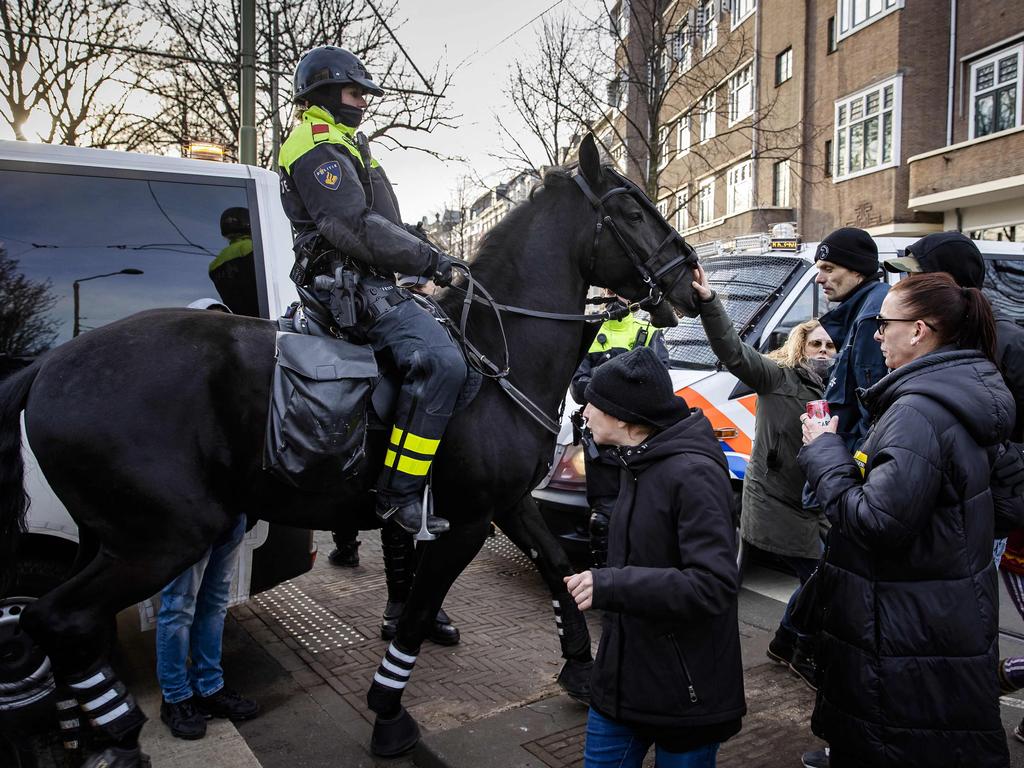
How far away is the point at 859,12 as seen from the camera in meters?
22.7

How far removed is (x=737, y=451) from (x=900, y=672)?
3294 mm

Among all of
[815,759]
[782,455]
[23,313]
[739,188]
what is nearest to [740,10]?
[739,188]

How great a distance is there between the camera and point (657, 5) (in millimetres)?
16938

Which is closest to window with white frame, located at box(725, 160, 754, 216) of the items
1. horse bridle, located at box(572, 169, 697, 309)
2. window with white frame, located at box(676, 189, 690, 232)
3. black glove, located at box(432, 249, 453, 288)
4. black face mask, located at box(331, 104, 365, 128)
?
window with white frame, located at box(676, 189, 690, 232)

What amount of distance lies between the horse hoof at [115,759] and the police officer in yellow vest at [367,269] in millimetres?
1391

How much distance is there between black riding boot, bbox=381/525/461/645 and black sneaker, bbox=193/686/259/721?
3.61ft

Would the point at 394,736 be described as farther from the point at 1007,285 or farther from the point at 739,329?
the point at 1007,285

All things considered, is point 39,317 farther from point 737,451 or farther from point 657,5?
point 657,5

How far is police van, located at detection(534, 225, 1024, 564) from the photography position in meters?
5.52

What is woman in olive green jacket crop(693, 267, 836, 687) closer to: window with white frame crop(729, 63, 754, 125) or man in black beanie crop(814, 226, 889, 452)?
man in black beanie crop(814, 226, 889, 452)

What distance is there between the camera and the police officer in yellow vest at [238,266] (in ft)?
14.6

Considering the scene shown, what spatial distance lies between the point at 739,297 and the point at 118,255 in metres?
4.45

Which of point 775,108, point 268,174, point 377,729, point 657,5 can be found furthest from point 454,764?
point 775,108

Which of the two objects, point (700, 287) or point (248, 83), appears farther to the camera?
point (248, 83)
